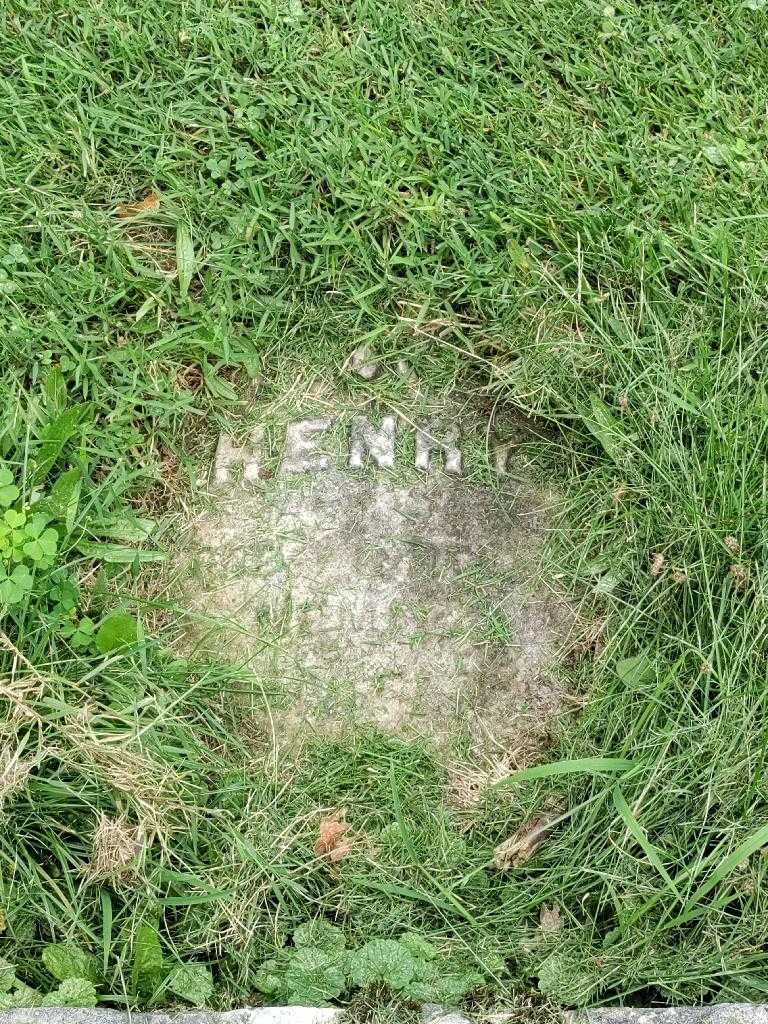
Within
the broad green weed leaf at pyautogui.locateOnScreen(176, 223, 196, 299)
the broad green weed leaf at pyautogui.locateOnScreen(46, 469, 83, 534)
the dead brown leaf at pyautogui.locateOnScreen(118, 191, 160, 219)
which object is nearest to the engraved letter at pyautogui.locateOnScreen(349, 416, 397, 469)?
the broad green weed leaf at pyautogui.locateOnScreen(176, 223, 196, 299)

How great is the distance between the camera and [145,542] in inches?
100.0

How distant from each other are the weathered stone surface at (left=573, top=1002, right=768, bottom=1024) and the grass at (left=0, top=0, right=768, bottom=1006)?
0.36ft

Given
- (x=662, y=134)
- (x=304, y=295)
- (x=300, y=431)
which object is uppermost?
(x=662, y=134)

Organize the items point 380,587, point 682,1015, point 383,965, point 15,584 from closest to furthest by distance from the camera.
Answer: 1. point 682,1015
2. point 383,965
3. point 15,584
4. point 380,587

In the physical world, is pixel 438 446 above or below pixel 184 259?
below

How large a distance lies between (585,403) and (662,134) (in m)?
0.96

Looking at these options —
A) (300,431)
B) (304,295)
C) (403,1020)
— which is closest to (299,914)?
(403,1020)

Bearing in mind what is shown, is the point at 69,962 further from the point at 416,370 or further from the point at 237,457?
the point at 416,370

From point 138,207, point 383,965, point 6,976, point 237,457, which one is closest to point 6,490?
point 237,457

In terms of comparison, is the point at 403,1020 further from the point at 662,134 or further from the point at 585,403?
the point at 662,134

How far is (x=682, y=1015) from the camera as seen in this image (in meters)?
1.97

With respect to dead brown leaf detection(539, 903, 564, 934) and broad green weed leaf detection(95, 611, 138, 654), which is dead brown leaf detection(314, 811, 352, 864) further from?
broad green weed leaf detection(95, 611, 138, 654)

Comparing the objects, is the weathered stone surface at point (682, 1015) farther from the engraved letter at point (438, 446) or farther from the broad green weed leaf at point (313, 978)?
the engraved letter at point (438, 446)

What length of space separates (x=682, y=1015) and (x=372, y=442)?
1.69 meters
